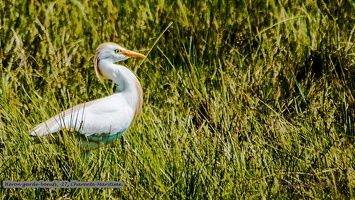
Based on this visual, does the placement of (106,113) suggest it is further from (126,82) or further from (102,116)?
(126,82)

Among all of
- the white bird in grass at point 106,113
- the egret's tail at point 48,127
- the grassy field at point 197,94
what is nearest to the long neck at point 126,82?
the white bird in grass at point 106,113

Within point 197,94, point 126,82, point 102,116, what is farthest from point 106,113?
point 197,94

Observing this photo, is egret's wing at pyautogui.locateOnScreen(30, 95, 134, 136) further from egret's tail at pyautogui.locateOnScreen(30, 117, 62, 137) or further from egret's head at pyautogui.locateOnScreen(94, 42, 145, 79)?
egret's head at pyautogui.locateOnScreen(94, 42, 145, 79)

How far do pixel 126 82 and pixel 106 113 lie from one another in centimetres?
14

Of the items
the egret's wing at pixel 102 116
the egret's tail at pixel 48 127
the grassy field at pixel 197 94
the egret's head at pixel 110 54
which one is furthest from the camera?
the egret's head at pixel 110 54

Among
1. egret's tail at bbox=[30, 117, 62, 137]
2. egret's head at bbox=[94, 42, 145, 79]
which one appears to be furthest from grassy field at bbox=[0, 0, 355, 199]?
egret's head at bbox=[94, 42, 145, 79]

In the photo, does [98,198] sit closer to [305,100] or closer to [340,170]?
[340,170]

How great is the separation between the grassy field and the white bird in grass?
61 millimetres

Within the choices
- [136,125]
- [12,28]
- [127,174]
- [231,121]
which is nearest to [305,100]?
[231,121]

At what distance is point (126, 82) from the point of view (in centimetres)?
332

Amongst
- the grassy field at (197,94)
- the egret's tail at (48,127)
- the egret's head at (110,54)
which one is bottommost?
the grassy field at (197,94)

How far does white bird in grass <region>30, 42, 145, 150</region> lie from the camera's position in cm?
320

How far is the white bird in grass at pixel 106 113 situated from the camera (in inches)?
126

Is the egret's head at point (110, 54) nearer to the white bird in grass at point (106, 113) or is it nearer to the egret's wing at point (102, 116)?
the white bird in grass at point (106, 113)
